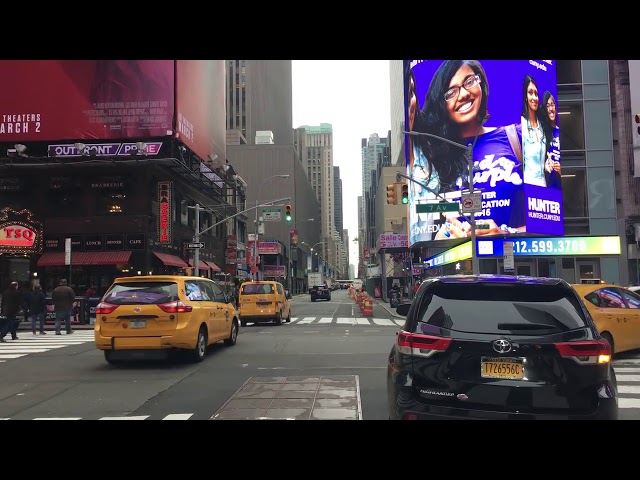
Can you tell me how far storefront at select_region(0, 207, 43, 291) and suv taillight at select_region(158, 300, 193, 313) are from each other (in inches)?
997

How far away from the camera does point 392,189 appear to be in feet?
78.1

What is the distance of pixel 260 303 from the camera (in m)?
22.3

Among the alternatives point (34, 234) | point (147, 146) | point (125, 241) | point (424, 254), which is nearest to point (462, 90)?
point (424, 254)

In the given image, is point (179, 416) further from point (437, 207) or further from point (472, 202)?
point (437, 207)

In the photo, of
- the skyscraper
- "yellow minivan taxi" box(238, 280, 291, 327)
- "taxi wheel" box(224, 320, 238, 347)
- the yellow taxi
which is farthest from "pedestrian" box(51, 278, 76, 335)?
the skyscraper

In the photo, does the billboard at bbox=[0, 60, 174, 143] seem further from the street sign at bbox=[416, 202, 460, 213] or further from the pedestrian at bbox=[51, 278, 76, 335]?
the street sign at bbox=[416, 202, 460, 213]

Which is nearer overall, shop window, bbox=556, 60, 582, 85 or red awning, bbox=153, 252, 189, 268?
red awning, bbox=153, 252, 189, 268

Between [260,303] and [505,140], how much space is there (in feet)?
88.7

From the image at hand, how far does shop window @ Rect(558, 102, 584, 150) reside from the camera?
4217 centimetres

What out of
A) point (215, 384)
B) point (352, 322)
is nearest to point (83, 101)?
point (352, 322)

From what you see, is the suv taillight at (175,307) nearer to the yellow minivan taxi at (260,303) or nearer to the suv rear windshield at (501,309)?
the suv rear windshield at (501,309)
